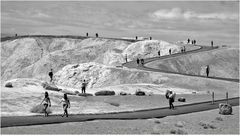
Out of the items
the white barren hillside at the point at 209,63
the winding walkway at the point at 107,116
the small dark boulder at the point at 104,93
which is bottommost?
the winding walkway at the point at 107,116

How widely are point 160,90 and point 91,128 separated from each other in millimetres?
28467

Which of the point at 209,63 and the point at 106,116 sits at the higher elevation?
the point at 209,63

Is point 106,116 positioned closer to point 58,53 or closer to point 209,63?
point 209,63

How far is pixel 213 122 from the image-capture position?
2936 centimetres

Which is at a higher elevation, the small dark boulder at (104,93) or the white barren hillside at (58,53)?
the white barren hillside at (58,53)

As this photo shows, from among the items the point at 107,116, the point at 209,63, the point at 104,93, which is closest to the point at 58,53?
the point at 209,63

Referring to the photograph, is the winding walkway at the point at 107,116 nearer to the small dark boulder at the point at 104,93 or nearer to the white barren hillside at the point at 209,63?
the small dark boulder at the point at 104,93

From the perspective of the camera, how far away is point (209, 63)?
98000mm

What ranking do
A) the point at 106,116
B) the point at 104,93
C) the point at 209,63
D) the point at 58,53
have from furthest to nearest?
the point at 58,53 → the point at 209,63 → the point at 104,93 → the point at 106,116

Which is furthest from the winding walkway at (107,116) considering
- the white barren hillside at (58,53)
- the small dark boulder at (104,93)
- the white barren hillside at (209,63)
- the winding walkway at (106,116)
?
the white barren hillside at (58,53)

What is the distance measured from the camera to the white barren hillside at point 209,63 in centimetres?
8788

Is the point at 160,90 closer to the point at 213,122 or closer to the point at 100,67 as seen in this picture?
the point at 213,122

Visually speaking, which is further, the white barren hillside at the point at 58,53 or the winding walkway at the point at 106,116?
the white barren hillside at the point at 58,53

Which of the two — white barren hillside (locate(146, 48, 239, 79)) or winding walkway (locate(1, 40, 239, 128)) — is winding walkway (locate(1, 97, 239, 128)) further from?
white barren hillside (locate(146, 48, 239, 79))
